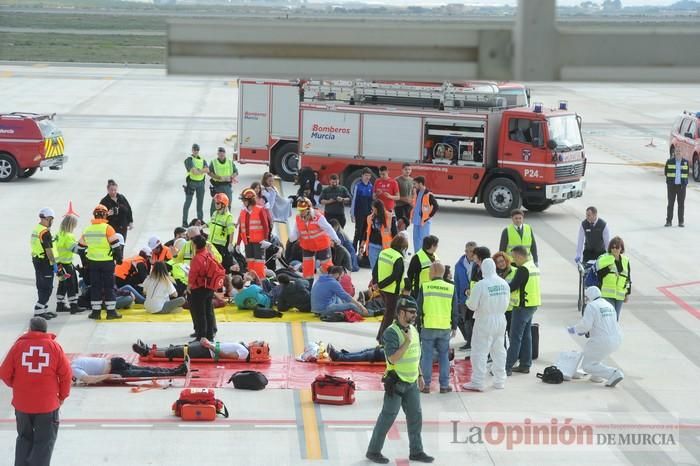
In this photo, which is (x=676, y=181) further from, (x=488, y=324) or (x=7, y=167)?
(x=7, y=167)

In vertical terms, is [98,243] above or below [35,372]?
above

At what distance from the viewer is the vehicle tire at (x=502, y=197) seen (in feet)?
82.5

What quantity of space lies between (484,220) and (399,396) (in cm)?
1431

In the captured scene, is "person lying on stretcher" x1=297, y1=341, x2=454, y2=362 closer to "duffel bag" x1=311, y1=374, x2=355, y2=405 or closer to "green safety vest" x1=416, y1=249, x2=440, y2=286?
"green safety vest" x1=416, y1=249, x2=440, y2=286

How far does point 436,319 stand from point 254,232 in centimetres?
579

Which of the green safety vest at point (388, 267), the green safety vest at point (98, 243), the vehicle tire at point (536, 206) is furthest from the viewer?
the vehicle tire at point (536, 206)

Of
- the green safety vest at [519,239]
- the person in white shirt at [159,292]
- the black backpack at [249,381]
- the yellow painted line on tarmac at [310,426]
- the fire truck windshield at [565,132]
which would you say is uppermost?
the fire truck windshield at [565,132]

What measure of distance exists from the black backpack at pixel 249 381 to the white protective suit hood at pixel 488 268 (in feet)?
8.96

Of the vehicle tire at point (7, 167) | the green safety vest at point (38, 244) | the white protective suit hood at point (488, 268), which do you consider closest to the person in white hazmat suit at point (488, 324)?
the white protective suit hood at point (488, 268)

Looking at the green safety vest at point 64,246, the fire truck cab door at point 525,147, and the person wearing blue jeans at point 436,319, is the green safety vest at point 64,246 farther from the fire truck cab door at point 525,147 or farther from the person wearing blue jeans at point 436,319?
the fire truck cab door at point 525,147

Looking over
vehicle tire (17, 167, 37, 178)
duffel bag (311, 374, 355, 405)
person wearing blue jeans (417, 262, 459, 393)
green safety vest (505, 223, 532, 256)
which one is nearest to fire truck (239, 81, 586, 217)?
vehicle tire (17, 167, 37, 178)

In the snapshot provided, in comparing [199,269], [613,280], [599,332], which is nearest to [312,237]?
[199,269]

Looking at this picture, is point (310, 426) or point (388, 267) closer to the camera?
point (310, 426)

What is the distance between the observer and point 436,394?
539 inches
